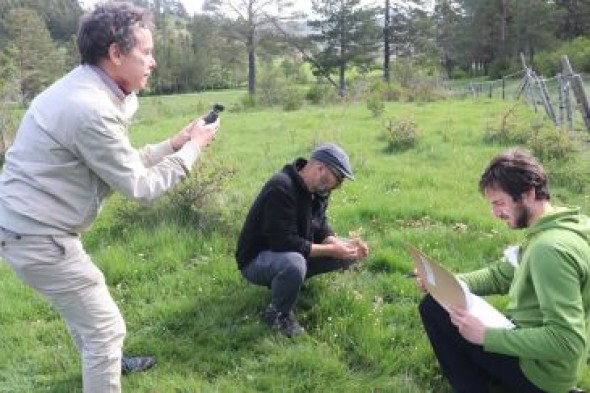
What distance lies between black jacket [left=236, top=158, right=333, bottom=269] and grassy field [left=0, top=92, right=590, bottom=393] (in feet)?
1.67

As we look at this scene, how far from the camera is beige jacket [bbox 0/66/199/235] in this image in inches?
111

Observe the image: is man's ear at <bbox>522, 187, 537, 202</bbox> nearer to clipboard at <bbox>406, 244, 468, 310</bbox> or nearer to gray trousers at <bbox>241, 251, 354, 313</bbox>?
clipboard at <bbox>406, 244, 468, 310</bbox>

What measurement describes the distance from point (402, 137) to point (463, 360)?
26.5 ft

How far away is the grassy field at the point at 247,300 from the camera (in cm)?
392

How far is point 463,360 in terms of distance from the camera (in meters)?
3.34

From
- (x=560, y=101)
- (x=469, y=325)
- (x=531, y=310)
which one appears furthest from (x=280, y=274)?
(x=560, y=101)

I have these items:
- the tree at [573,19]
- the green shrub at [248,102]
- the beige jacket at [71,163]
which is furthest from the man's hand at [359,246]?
the tree at [573,19]

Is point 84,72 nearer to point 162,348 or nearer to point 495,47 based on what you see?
point 162,348

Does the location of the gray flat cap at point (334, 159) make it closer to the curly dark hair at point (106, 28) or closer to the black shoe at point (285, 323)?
the black shoe at point (285, 323)

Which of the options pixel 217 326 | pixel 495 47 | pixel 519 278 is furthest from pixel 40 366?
pixel 495 47

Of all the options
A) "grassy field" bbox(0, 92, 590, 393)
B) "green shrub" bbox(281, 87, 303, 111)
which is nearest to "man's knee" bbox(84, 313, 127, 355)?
"grassy field" bbox(0, 92, 590, 393)

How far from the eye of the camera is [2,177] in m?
3.11

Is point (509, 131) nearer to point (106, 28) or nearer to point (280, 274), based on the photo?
point (280, 274)

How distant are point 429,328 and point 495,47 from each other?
5485 centimetres
